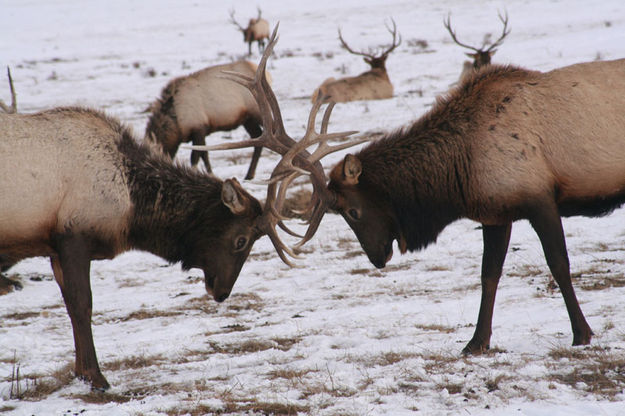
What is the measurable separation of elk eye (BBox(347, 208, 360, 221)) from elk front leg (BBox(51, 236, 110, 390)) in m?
1.67

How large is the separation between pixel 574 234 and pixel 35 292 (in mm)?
5016

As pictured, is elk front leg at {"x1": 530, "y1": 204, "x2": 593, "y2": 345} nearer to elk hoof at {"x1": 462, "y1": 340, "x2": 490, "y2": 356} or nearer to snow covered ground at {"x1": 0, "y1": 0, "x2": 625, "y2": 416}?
snow covered ground at {"x1": 0, "y1": 0, "x2": 625, "y2": 416}

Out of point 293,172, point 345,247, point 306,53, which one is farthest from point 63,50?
point 293,172

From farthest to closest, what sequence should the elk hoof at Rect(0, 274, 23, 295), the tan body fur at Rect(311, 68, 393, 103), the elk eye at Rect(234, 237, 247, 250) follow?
the tan body fur at Rect(311, 68, 393, 103)
the elk hoof at Rect(0, 274, 23, 295)
the elk eye at Rect(234, 237, 247, 250)

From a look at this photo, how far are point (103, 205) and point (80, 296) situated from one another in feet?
1.80

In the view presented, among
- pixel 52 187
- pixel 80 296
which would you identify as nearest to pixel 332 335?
pixel 80 296

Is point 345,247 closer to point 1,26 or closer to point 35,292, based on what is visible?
point 35,292

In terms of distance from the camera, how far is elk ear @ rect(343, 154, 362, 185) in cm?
504

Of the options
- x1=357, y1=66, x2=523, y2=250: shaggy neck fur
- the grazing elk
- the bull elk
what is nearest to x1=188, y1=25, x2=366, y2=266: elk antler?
the bull elk

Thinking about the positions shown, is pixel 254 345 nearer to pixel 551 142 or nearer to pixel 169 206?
pixel 169 206

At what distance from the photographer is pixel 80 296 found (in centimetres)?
463

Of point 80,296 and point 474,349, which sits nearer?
point 80,296

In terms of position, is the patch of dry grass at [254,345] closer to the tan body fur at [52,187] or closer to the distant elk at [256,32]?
the tan body fur at [52,187]

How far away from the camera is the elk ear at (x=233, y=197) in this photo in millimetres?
4988
